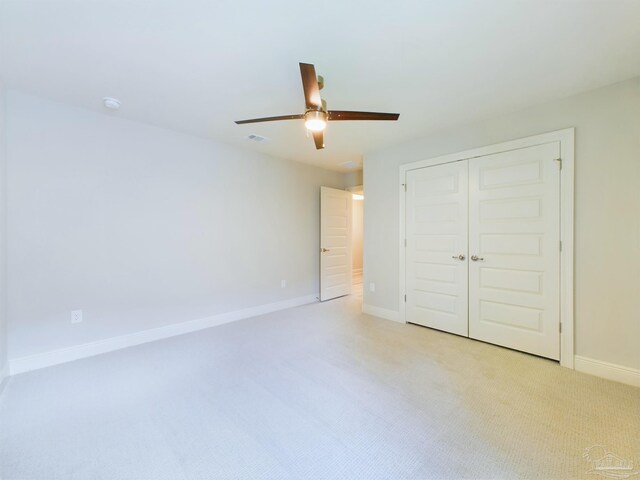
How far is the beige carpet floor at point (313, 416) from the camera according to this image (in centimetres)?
144

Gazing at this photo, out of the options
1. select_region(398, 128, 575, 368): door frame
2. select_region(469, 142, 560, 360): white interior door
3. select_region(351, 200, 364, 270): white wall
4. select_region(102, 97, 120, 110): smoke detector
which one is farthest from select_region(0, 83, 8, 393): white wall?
select_region(351, 200, 364, 270): white wall

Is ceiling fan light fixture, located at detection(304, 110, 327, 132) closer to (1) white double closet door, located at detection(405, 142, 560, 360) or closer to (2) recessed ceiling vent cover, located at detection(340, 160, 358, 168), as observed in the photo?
(1) white double closet door, located at detection(405, 142, 560, 360)

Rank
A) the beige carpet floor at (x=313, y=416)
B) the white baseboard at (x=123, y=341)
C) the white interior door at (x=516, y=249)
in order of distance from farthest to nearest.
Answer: the white interior door at (x=516, y=249) → the white baseboard at (x=123, y=341) → the beige carpet floor at (x=313, y=416)

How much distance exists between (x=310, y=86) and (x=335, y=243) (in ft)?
11.8

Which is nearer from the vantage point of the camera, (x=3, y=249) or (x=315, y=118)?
(x=315, y=118)

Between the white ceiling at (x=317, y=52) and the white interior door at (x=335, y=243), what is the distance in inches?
93.8

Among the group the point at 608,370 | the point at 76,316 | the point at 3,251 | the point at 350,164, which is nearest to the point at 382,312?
the point at 608,370

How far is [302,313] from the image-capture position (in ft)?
13.6

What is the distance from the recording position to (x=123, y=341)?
2.94 meters

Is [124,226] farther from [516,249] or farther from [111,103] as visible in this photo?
[516,249]

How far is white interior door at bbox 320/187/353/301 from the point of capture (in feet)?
16.1

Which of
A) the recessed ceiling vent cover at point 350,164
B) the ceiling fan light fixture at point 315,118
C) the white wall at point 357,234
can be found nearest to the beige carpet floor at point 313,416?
the ceiling fan light fixture at point 315,118

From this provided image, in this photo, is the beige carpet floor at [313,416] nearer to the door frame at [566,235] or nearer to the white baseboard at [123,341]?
the white baseboard at [123,341]

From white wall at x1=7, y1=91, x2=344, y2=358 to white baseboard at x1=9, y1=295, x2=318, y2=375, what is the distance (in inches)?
2.7
